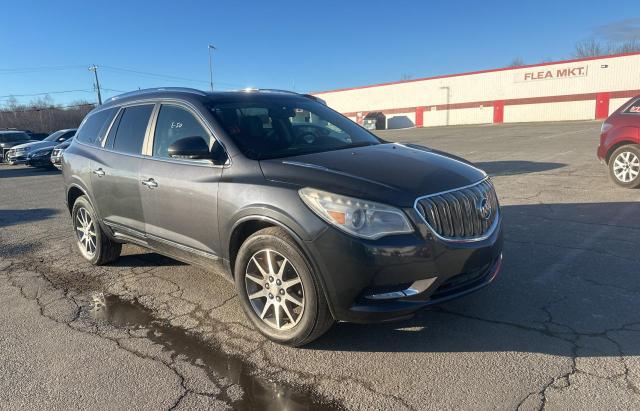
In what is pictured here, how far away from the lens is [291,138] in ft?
12.8

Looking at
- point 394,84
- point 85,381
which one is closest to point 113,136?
point 85,381

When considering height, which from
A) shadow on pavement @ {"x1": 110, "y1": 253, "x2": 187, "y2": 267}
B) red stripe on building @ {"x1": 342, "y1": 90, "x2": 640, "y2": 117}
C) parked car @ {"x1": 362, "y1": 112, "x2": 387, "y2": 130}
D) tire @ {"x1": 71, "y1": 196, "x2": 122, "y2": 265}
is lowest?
shadow on pavement @ {"x1": 110, "y1": 253, "x2": 187, "y2": 267}

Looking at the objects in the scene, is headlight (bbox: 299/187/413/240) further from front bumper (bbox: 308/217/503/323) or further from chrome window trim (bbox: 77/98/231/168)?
chrome window trim (bbox: 77/98/231/168)

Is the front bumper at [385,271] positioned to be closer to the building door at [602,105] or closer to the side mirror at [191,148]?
the side mirror at [191,148]

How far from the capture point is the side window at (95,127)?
5.07 meters

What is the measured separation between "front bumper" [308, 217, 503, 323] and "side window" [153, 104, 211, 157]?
5.69 ft

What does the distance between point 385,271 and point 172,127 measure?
248 cm

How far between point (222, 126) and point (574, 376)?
3.01 m

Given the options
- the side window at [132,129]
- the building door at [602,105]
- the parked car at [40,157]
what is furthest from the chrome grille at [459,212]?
the building door at [602,105]

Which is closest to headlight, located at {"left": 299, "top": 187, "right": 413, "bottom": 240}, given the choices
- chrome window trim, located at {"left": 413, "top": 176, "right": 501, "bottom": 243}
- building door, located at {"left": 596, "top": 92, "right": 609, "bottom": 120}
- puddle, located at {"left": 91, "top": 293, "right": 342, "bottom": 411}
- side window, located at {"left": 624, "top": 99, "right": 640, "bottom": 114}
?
chrome window trim, located at {"left": 413, "top": 176, "right": 501, "bottom": 243}

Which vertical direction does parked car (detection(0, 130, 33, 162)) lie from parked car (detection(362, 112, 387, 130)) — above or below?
below

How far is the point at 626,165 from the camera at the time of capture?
7.78m

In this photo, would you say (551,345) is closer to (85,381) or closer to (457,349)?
(457,349)

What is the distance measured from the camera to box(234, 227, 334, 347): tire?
2.95 metres
